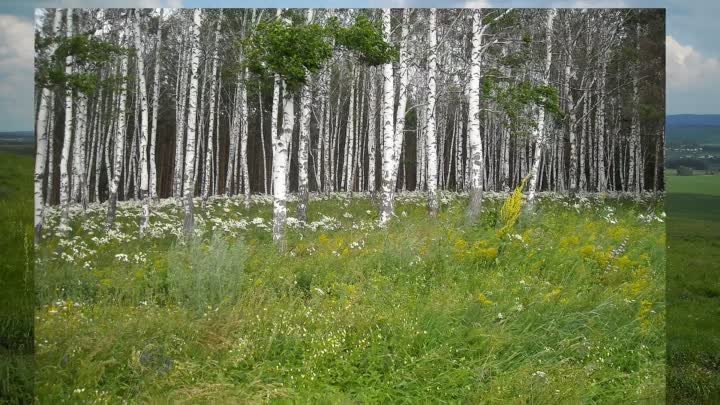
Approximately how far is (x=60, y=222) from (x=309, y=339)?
2363 millimetres

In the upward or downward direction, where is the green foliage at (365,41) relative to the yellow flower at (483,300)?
upward

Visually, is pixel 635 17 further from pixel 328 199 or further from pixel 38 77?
pixel 38 77

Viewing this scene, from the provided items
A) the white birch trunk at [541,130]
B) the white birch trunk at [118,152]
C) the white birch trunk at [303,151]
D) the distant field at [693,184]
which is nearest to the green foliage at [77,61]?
the white birch trunk at [118,152]

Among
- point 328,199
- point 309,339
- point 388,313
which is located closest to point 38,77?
point 328,199

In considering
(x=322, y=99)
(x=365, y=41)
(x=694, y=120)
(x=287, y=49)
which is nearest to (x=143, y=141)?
(x=287, y=49)

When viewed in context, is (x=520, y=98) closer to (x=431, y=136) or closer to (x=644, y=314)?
(x=431, y=136)

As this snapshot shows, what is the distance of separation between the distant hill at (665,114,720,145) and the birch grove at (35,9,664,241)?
0.33 metres

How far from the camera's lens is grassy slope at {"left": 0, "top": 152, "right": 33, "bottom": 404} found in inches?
240

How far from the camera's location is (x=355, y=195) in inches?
244

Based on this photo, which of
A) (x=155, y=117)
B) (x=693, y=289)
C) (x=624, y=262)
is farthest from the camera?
(x=693, y=289)

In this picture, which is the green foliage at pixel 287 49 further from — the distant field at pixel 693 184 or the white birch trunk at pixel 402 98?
the distant field at pixel 693 184

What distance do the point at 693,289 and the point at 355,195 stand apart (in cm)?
380

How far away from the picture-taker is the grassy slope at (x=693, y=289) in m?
6.59

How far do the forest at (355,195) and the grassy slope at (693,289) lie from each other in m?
0.67
